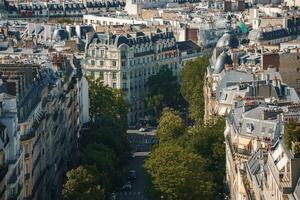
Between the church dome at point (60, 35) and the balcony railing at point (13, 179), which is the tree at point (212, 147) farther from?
the church dome at point (60, 35)

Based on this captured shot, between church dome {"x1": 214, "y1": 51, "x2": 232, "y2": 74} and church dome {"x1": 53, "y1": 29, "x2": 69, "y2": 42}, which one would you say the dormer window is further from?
church dome {"x1": 53, "y1": 29, "x2": 69, "y2": 42}

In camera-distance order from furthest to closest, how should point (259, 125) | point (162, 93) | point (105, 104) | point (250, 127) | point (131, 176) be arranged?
point (162, 93) < point (105, 104) < point (131, 176) < point (250, 127) < point (259, 125)

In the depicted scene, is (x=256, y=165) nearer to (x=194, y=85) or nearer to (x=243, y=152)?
(x=243, y=152)

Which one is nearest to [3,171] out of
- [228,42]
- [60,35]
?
[228,42]

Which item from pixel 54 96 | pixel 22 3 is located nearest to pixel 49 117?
pixel 54 96

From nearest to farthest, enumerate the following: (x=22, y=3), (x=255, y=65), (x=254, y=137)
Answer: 1. (x=254, y=137)
2. (x=255, y=65)
3. (x=22, y=3)

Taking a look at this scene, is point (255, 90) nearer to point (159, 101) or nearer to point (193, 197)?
point (193, 197)
